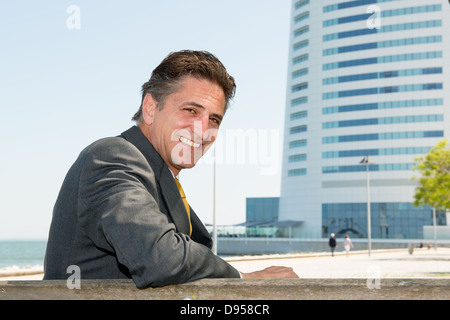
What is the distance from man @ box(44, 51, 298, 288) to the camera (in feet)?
5.38

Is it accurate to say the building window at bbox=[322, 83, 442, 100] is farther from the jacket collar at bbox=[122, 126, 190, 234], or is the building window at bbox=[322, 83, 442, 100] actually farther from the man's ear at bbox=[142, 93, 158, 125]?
the jacket collar at bbox=[122, 126, 190, 234]

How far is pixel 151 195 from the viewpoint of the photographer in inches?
73.4

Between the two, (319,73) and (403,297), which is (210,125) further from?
(319,73)

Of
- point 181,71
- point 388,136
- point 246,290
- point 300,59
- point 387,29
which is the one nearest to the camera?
point 246,290

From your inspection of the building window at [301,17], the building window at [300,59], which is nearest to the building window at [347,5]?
the building window at [301,17]

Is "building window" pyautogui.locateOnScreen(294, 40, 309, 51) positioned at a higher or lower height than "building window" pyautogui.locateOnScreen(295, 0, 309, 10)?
lower

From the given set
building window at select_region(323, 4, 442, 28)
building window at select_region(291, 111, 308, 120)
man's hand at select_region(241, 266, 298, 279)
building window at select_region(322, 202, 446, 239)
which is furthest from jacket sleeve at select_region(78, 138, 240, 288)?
building window at select_region(323, 4, 442, 28)

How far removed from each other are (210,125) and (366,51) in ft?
283

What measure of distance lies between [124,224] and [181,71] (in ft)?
2.96

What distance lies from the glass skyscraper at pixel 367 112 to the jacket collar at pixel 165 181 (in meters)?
76.6

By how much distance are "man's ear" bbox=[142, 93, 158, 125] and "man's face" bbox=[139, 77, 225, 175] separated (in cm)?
4

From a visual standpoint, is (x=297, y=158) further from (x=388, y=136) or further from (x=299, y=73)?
(x=388, y=136)

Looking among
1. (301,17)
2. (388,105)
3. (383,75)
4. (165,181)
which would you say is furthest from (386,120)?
(165,181)

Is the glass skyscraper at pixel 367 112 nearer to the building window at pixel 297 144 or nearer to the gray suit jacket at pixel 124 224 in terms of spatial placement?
the building window at pixel 297 144
